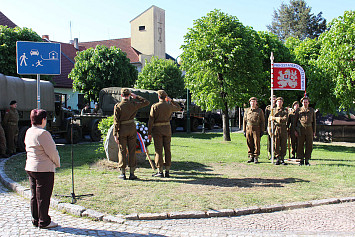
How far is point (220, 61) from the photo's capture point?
16.9 meters

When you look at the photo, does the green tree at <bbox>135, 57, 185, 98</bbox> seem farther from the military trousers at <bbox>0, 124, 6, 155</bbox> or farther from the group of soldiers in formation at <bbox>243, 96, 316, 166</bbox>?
the group of soldiers in formation at <bbox>243, 96, 316, 166</bbox>

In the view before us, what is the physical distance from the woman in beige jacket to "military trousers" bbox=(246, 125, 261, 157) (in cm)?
698

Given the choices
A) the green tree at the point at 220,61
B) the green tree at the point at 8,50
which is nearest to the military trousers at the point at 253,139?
the green tree at the point at 220,61

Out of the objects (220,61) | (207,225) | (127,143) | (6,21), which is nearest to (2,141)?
(127,143)

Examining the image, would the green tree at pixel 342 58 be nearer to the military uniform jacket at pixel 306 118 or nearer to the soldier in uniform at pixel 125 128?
the military uniform jacket at pixel 306 118

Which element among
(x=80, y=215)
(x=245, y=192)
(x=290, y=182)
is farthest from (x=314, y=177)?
(x=80, y=215)

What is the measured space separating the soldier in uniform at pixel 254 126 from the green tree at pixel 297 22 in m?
42.9

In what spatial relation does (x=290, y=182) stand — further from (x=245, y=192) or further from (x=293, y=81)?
(x=293, y=81)

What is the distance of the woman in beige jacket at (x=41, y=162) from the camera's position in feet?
16.2

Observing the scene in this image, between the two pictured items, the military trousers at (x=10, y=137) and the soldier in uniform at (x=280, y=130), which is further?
the military trousers at (x=10, y=137)

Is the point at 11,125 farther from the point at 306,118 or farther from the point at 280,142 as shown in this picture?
the point at 306,118

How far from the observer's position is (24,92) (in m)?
14.2

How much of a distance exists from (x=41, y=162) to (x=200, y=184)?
3.64 m

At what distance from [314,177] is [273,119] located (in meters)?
2.68
